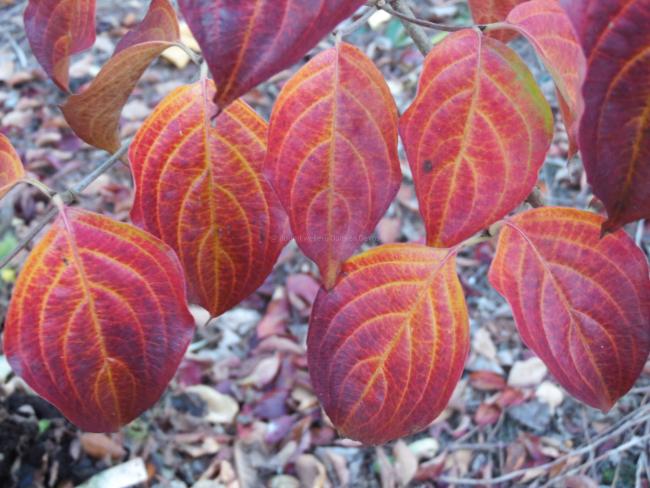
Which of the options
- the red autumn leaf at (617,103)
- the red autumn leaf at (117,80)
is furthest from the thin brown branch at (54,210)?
the red autumn leaf at (617,103)

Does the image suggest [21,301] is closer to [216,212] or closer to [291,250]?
[216,212]

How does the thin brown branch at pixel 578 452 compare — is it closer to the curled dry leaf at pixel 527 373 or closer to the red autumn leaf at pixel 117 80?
the curled dry leaf at pixel 527 373

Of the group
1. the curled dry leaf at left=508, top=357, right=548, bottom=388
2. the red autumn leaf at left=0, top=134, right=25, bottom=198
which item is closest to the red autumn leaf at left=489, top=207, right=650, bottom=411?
the red autumn leaf at left=0, top=134, right=25, bottom=198

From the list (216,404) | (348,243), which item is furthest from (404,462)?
(348,243)

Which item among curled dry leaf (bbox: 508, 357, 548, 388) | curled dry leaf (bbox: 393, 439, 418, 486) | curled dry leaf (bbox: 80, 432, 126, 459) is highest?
curled dry leaf (bbox: 80, 432, 126, 459)

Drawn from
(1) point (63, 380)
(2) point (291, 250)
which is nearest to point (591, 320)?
(1) point (63, 380)

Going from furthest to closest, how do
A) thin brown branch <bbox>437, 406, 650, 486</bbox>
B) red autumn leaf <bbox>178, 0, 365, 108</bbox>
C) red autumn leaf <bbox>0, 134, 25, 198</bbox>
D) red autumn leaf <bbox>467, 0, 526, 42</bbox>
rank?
thin brown branch <bbox>437, 406, 650, 486</bbox>, red autumn leaf <bbox>467, 0, 526, 42</bbox>, red autumn leaf <bbox>0, 134, 25, 198</bbox>, red autumn leaf <bbox>178, 0, 365, 108</bbox>

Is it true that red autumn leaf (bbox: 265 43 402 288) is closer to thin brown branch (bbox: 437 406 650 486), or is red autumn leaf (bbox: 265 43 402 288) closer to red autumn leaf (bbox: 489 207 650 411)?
red autumn leaf (bbox: 489 207 650 411)
